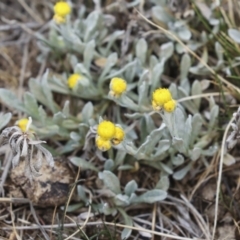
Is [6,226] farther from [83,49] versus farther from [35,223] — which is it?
[83,49]

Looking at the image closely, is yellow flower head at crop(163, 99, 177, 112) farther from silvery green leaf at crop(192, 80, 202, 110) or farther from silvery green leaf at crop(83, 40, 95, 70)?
silvery green leaf at crop(83, 40, 95, 70)

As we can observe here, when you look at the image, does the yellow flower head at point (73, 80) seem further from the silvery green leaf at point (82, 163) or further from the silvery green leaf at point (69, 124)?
the silvery green leaf at point (82, 163)

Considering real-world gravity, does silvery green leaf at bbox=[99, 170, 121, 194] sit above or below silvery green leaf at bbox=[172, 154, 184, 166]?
below

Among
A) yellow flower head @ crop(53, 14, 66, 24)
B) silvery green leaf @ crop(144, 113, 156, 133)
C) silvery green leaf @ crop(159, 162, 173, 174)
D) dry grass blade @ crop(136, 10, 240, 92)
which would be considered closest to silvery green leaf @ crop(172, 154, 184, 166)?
silvery green leaf @ crop(159, 162, 173, 174)

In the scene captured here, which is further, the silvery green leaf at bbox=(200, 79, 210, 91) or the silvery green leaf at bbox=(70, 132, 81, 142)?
the silvery green leaf at bbox=(200, 79, 210, 91)

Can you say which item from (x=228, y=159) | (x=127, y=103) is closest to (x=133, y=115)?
(x=127, y=103)

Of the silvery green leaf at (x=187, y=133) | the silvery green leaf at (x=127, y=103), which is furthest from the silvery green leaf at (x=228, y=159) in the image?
the silvery green leaf at (x=127, y=103)
